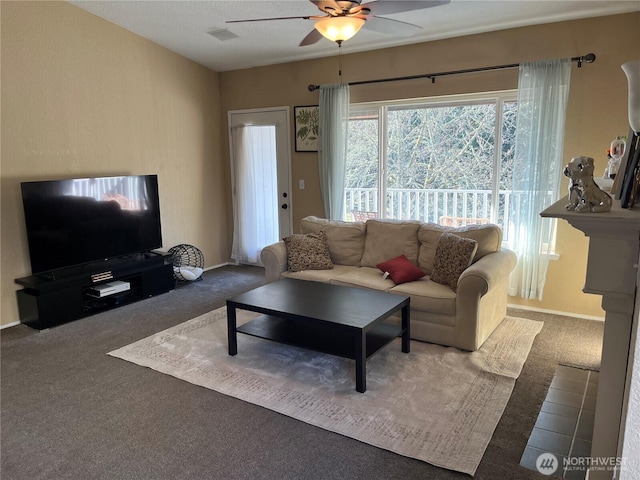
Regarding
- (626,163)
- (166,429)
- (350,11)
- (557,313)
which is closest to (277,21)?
(350,11)

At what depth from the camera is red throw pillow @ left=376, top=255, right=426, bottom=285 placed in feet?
12.7

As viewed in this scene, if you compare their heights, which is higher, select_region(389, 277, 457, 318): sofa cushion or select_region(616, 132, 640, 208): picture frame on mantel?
select_region(616, 132, 640, 208): picture frame on mantel

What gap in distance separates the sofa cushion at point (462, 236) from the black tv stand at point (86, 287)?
2816 mm

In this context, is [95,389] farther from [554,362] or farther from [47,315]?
[554,362]

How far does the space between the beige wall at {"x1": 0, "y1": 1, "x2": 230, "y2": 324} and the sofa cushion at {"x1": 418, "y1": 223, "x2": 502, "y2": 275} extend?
3.21 metres

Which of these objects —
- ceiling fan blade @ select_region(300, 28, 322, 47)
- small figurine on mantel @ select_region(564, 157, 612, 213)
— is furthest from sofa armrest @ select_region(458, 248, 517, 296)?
ceiling fan blade @ select_region(300, 28, 322, 47)

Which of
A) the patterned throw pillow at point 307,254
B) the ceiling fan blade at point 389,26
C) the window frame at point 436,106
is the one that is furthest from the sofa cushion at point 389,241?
the ceiling fan blade at point 389,26

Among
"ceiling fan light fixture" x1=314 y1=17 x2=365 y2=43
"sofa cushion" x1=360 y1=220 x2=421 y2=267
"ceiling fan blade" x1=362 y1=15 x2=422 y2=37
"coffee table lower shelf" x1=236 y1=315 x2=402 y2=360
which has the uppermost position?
"ceiling fan blade" x1=362 y1=15 x2=422 y2=37

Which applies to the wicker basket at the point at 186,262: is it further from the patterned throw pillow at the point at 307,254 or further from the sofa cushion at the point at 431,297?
the sofa cushion at the point at 431,297

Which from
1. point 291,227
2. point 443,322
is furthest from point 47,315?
point 443,322

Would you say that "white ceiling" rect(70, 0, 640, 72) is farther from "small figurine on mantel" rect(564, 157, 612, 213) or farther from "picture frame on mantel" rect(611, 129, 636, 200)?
"small figurine on mantel" rect(564, 157, 612, 213)

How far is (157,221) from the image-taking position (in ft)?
17.3

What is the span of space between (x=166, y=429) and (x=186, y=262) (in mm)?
3402

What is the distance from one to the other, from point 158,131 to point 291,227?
198 centimetres
